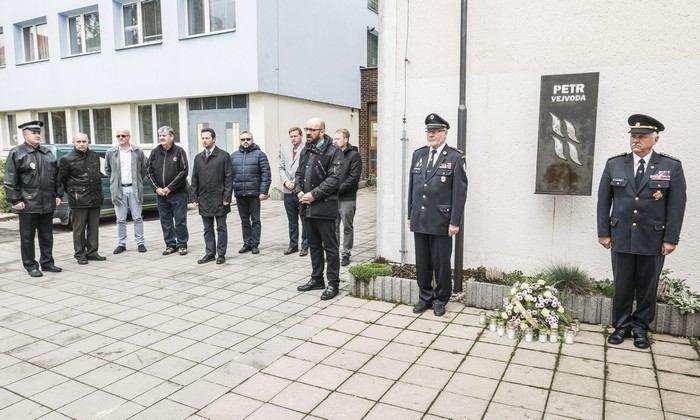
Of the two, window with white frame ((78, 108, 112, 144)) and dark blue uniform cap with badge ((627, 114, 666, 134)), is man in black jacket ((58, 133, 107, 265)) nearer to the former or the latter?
dark blue uniform cap with badge ((627, 114, 666, 134))

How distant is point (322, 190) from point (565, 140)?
2.50m

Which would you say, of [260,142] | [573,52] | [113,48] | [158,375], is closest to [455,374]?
[158,375]

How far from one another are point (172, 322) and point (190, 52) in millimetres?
10839

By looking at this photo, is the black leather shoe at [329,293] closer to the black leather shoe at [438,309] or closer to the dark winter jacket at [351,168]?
the black leather shoe at [438,309]

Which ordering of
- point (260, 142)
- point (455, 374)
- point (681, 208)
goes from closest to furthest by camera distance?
point (455, 374), point (681, 208), point (260, 142)

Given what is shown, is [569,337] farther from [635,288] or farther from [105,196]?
[105,196]

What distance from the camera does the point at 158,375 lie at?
392cm

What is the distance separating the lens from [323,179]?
18.9 feet

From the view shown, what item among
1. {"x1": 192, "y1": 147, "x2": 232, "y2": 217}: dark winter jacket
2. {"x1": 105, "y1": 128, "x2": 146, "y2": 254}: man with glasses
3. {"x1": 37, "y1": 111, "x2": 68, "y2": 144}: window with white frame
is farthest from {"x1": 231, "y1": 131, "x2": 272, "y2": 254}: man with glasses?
{"x1": 37, "y1": 111, "x2": 68, "y2": 144}: window with white frame

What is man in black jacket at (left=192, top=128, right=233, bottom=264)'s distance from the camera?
295 inches

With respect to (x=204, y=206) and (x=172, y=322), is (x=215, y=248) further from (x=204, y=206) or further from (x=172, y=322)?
(x=172, y=322)

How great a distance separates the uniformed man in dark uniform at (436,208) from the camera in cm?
505

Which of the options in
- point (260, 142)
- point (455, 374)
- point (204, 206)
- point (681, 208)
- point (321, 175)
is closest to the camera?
point (455, 374)

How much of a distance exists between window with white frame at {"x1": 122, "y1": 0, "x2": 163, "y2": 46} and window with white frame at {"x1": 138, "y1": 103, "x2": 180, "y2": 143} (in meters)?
1.89
